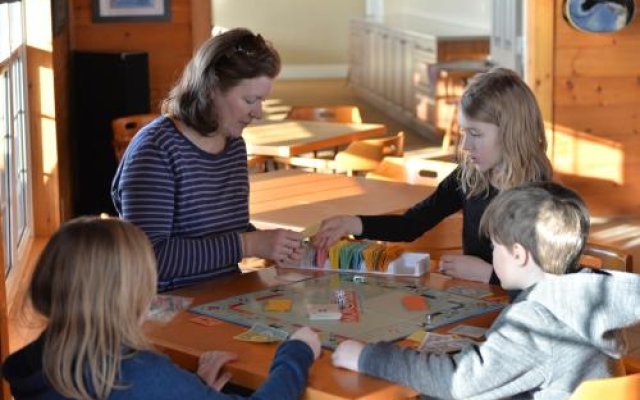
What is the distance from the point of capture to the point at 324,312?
2980mm

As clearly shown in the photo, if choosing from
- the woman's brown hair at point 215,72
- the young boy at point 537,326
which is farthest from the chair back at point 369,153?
the young boy at point 537,326

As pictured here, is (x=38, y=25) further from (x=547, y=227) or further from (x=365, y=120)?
(x=365, y=120)

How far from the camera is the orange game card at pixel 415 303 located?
305 cm

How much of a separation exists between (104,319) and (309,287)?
1115 millimetres

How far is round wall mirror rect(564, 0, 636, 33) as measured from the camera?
Answer: 25.3ft

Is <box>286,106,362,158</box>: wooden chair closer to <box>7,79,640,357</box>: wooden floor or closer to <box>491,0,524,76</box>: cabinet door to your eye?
<box>7,79,640,357</box>: wooden floor

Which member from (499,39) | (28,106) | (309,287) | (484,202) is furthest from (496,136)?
(499,39)

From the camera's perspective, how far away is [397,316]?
9.79 feet

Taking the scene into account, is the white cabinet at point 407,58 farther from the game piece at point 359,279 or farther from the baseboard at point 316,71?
the game piece at point 359,279

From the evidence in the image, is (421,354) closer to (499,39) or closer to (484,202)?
(484,202)

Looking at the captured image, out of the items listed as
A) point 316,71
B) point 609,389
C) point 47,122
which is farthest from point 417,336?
point 316,71

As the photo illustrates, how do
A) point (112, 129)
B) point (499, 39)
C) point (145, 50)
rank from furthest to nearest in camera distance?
point (499, 39) → point (145, 50) → point (112, 129)

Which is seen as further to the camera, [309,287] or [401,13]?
[401,13]

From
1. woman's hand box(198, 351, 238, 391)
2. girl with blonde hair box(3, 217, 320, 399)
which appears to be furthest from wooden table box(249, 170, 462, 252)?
girl with blonde hair box(3, 217, 320, 399)
